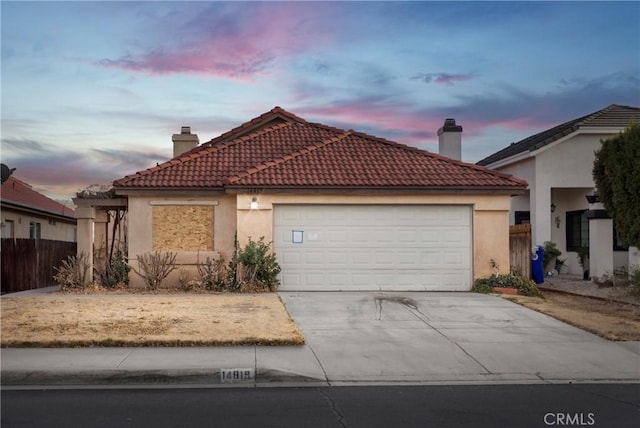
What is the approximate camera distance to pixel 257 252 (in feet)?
55.8

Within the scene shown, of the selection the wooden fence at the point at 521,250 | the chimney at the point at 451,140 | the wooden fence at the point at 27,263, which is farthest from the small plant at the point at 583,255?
the wooden fence at the point at 27,263

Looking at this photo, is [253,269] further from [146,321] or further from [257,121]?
[257,121]

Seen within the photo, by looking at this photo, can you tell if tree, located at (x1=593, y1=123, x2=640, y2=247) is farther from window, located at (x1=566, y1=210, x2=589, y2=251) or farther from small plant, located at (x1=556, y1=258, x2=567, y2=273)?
small plant, located at (x1=556, y1=258, x2=567, y2=273)

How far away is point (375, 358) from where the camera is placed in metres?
10.1

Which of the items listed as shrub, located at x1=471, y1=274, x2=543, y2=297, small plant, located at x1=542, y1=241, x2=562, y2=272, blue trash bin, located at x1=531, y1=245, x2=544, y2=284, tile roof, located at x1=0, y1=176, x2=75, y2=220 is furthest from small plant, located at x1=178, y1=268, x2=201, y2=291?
small plant, located at x1=542, y1=241, x2=562, y2=272

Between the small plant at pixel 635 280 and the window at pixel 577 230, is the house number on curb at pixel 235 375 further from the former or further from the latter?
the window at pixel 577 230

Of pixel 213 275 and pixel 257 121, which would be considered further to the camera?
pixel 257 121

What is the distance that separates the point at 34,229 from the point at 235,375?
23165 millimetres

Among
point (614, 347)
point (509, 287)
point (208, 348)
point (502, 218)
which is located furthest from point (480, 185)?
point (208, 348)

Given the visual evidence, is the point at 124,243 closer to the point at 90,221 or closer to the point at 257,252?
the point at 90,221

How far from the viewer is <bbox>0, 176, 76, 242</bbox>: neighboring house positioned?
81.7ft

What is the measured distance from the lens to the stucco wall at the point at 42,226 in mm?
25427

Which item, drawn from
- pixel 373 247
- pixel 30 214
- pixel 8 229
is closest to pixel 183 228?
pixel 373 247

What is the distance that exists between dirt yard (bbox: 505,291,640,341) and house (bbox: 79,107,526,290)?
2133 mm
